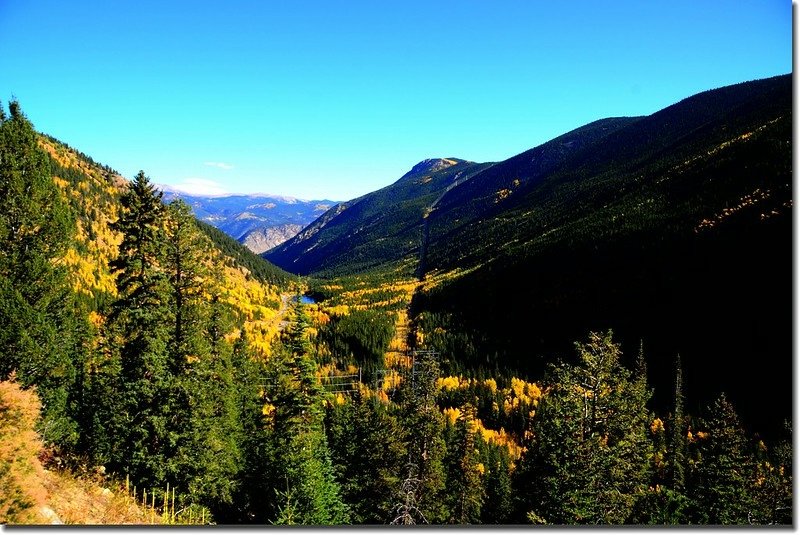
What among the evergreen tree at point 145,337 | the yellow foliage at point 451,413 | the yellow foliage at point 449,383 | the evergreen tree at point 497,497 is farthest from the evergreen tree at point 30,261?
the yellow foliage at point 449,383

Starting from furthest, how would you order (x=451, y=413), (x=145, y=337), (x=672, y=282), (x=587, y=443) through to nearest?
(x=672, y=282)
(x=451, y=413)
(x=587, y=443)
(x=145, y=337)

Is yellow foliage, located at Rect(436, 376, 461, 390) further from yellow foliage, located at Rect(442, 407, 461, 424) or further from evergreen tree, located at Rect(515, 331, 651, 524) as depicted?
evergreen tree, located at Rect(515, 331, 651, 524)

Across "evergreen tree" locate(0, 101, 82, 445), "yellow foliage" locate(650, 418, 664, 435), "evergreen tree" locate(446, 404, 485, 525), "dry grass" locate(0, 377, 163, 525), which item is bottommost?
"yellow foliage" locate(650, 418, 664, 435)

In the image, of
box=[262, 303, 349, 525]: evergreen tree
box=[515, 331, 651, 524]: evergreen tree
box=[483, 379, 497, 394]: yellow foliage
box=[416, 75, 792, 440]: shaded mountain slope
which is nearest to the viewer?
box=[515, 331, 651, 524]: evergreen tree

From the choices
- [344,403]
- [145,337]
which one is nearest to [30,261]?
[145,337]

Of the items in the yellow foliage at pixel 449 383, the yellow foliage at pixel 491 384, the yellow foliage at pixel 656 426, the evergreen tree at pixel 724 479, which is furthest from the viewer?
the yellow foliage at pixel 449 383

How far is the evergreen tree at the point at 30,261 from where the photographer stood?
14922 mm

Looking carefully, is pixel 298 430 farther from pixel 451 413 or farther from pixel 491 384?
pixel 491 384

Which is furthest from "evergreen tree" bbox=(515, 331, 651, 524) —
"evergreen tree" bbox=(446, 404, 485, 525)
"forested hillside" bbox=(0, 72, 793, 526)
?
"evergreen tree" bbox=(446, 404, 485, 525)

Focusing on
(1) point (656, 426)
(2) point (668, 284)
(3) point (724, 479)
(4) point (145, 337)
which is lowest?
(1) point (656, 426)

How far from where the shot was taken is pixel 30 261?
608 inches

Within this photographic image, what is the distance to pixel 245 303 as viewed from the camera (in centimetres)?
13788

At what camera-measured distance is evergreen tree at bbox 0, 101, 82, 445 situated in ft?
49.0

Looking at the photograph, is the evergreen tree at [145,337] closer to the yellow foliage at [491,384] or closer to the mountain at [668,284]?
the yellow foliage at [491,384]
